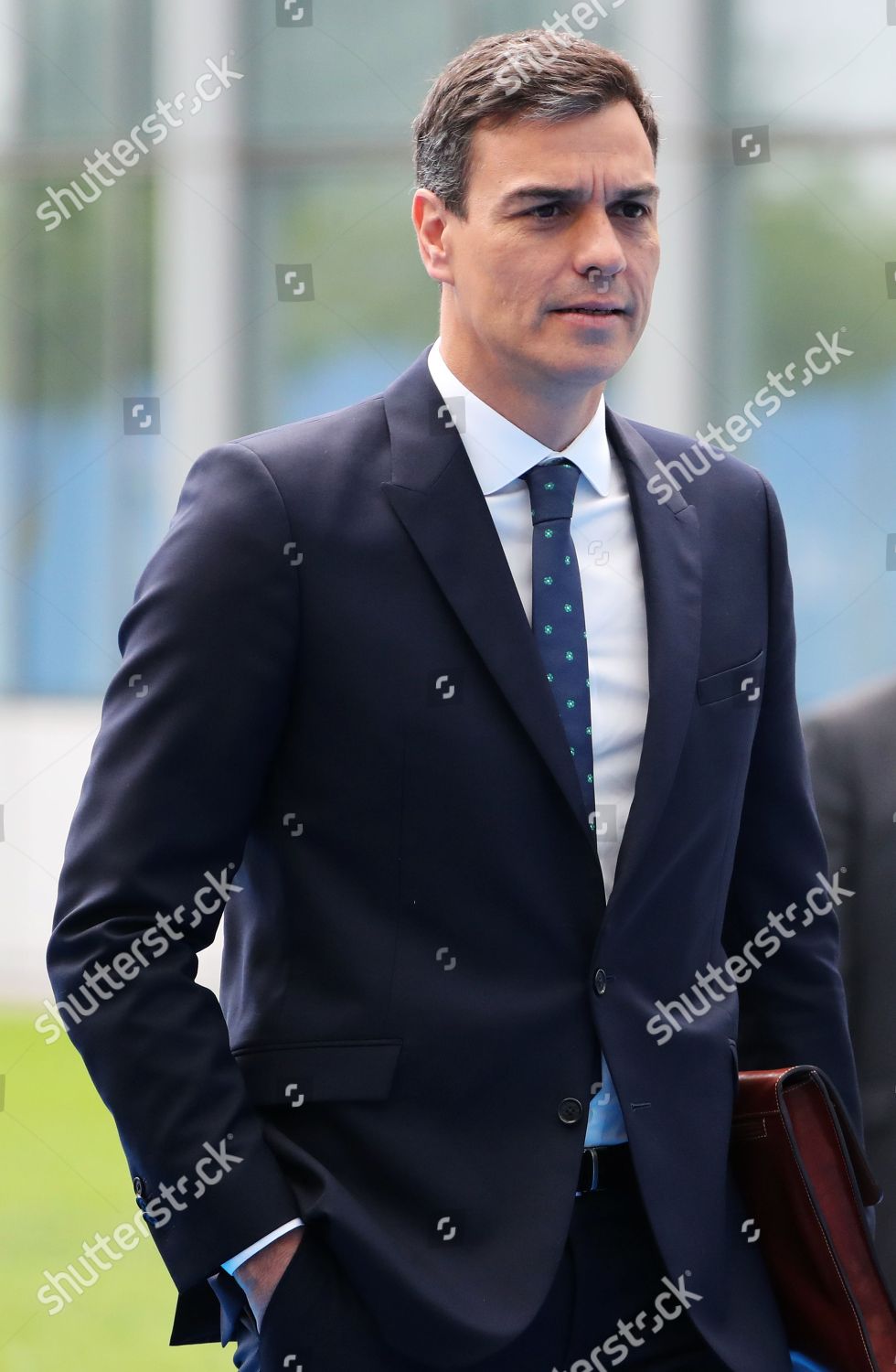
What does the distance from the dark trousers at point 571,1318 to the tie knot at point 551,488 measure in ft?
2.05

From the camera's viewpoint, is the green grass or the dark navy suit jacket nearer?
the dark navy suit jacket

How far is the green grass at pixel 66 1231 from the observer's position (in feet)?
11.6

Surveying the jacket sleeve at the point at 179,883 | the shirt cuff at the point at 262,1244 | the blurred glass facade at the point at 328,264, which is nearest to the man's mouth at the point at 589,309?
the jacket sleeve at the point at 179,883

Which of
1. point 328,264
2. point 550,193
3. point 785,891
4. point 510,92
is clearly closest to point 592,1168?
point 785,891

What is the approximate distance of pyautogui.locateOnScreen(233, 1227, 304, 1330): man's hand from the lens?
140 cm

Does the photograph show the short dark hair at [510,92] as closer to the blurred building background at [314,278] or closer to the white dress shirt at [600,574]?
the white dress shirt at [600,574]

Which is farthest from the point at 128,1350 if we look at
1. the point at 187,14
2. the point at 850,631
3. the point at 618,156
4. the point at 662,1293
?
the point at 187,14

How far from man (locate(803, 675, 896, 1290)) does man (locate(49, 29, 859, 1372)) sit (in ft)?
0.99

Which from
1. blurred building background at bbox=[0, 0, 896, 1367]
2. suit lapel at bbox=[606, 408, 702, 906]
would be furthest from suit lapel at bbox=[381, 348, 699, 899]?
blurred building background at bbox=[0, 0, 896, 1367]

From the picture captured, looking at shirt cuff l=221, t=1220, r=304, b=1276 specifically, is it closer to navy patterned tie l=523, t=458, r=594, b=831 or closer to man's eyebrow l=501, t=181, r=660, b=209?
navy patterned tie l=523, t=458, r=594, b=831

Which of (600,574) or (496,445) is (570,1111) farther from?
(496,445)

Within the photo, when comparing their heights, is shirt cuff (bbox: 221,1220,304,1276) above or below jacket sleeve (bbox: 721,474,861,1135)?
below

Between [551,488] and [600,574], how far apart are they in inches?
3.7

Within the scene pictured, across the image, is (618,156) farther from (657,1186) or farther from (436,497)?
(657,1186)
